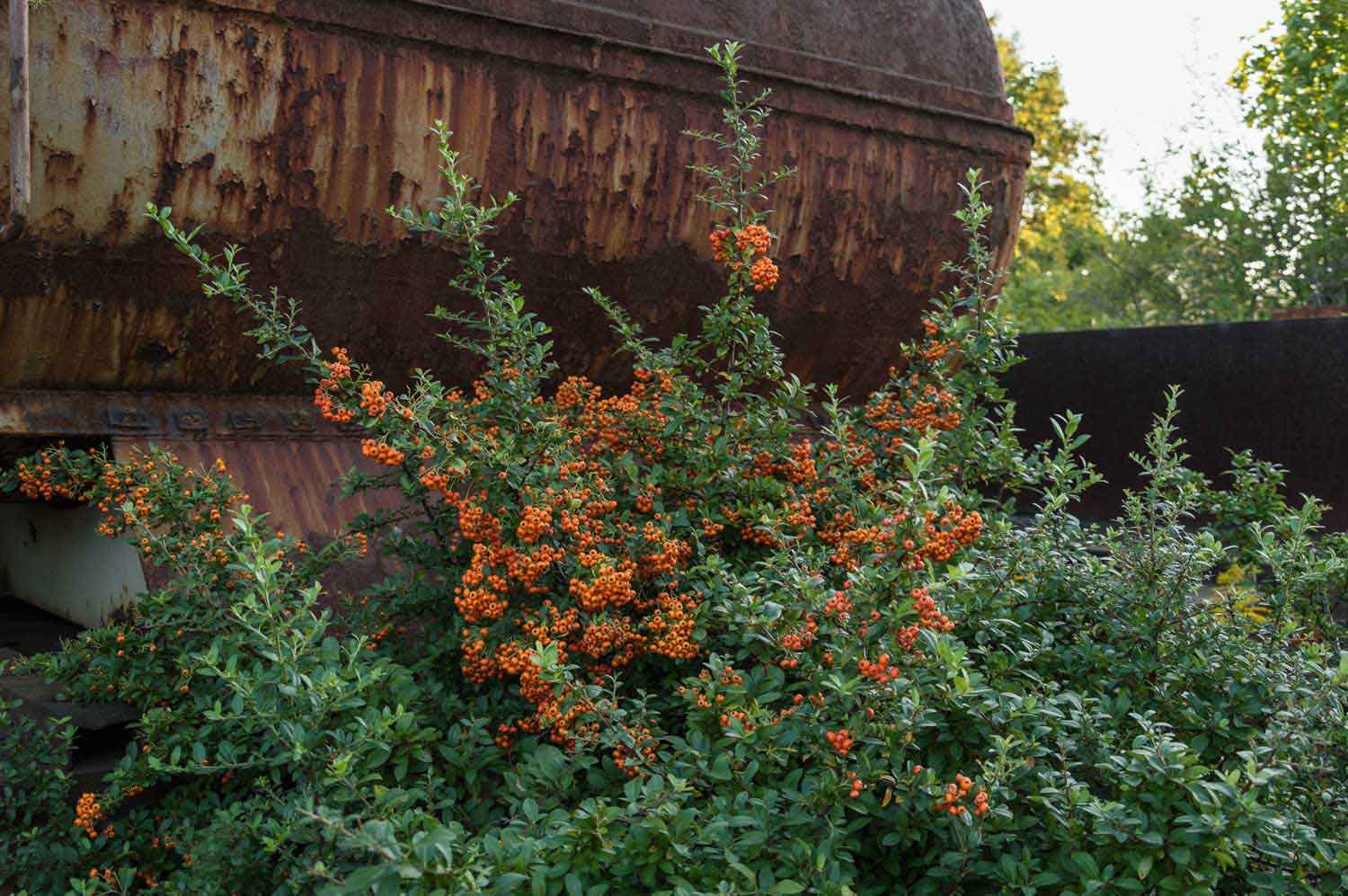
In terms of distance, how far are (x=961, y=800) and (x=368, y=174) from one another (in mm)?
2011

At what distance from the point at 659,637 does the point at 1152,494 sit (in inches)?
46.9

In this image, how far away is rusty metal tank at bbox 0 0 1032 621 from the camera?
272 cm

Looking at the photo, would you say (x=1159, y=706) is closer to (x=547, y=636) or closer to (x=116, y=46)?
(x=547, y=636)

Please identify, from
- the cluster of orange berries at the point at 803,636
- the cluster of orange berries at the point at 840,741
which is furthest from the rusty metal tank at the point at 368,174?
the cluster of orange berries at the point at 840,741

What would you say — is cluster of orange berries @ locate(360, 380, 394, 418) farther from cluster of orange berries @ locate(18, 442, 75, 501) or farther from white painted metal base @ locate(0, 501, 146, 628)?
white painted metal base @ locate(0, 501, 146, 628)

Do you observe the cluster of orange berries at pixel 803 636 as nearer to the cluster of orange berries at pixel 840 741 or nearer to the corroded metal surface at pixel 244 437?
the cluster of orange berries at pixel 840 741

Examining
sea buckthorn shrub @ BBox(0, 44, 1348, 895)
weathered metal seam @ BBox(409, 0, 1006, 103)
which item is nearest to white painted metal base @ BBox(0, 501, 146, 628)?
sea buckthorn shrub @ BBox(0, 44, 1348, 895)

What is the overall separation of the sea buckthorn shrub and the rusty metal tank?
0.13 metres

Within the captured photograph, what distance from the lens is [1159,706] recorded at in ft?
8.19

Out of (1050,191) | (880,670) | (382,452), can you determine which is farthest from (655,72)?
(1050,191)

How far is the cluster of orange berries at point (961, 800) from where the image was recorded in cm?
187

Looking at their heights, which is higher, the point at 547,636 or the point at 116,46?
the point at 116,46

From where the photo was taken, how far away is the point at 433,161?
3.11 m

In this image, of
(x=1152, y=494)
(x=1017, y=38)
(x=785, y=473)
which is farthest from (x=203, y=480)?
(x=1017, y=38)
